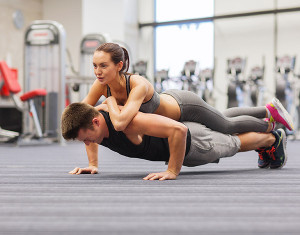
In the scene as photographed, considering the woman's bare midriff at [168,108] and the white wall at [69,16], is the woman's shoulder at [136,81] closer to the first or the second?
the woman's bare midriff at [168,108]

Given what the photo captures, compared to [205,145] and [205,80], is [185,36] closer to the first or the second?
[205,80]

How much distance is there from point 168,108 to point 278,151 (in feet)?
2.42

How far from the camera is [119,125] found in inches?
69.9

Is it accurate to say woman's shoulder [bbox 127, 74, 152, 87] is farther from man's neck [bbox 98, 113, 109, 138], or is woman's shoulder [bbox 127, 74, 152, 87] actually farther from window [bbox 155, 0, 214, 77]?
window [bbox 155, 0, 214, 77]

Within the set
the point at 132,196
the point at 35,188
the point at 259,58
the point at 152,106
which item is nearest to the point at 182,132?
the point at 152,106

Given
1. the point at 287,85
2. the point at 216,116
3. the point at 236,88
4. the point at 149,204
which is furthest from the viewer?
the point at 236,88

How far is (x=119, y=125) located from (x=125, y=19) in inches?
296

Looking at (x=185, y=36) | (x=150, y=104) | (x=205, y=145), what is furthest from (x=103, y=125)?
(x=185, y=36)

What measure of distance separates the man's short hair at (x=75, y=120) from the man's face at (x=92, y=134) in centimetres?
2

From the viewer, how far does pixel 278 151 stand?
2363 millimetres

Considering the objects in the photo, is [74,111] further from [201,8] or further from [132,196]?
[201,8]

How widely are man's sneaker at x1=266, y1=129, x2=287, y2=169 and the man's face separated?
40.3 inches

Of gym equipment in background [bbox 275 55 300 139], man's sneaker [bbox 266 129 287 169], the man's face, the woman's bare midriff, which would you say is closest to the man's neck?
the man's face

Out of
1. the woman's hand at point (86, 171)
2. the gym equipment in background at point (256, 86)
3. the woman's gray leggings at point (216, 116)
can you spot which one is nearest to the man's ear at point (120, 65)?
the woman's gray leggings at point (216, 116)
